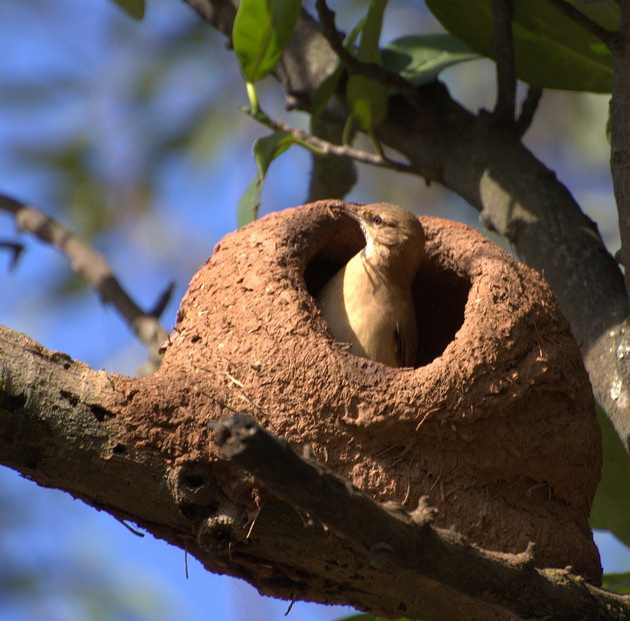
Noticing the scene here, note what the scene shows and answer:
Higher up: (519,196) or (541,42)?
(541,42)

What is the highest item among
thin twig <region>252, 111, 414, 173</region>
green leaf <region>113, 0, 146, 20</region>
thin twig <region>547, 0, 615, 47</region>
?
green leaf <region>113, 0, 146, 20</region>

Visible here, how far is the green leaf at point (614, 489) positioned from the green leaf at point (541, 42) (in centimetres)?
165

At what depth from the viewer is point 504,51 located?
15.5ft

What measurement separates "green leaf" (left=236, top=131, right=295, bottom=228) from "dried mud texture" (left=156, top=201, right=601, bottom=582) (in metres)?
0.59

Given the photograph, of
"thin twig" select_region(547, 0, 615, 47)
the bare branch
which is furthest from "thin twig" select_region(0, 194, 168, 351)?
"thin twig" select_region(547, 0, 615, 47)

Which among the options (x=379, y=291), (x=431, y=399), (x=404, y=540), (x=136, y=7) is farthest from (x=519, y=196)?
(x=404, y=540)

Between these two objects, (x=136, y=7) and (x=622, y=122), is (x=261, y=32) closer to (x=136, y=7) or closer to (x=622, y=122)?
(x=136, y=7)

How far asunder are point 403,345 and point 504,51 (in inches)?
57.9

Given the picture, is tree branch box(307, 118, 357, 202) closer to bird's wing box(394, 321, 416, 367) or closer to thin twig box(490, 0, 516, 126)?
thin twig box(490, 0, 516, 126)

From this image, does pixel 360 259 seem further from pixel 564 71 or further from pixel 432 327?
pixel 564 71

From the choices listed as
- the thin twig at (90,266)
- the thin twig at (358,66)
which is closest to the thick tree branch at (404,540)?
the thin twig at (358,66)

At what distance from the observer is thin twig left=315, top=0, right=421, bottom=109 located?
15.0 ft

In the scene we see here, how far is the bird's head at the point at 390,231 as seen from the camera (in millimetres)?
4602

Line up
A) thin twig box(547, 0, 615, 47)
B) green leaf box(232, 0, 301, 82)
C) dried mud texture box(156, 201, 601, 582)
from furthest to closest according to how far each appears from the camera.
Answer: green leaf box(232, 0, 301, 82), thin twig box(547, 0, 615, 47), dried mud texture box(156, 201, 601, 582)
